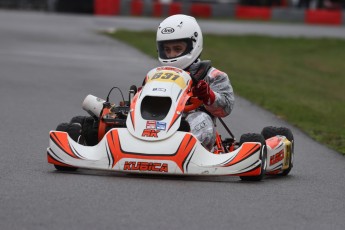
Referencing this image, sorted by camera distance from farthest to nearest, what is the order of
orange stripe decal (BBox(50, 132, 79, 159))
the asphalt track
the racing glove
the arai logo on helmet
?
the arai logo on helmet, the racing glove, orange stripe decal (BBox(50, 132, 79, 159)), the asphalt track

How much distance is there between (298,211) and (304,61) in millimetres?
18195

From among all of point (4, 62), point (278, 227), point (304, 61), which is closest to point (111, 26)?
point (304, 61)

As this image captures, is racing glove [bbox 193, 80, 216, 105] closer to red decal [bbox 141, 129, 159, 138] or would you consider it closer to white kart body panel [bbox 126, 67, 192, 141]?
white kart body panel [bbox 126, 67, 192, 141]

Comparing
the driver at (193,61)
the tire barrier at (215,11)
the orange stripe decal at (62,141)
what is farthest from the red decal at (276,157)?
the tire barrier at (215,11)

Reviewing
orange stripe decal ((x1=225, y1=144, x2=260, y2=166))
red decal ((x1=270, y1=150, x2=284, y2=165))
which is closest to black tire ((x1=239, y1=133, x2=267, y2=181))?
orange stripe decal ((x1=225, y1=144, x2=260, y2=166))

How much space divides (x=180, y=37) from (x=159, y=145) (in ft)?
4.52

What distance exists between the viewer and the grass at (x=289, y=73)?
14.4 m

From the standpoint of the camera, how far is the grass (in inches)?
566

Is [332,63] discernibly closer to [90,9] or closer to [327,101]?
[327,101]

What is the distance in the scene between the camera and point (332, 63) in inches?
987

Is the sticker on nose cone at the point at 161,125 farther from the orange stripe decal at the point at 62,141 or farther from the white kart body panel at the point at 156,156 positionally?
the orange stripe decal at the point at 62,141

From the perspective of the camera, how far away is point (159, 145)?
25.8ft

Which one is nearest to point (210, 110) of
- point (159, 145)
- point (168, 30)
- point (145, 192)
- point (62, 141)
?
point (168, 30)

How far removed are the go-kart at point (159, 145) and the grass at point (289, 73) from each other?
3266 millimetres
